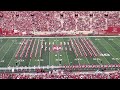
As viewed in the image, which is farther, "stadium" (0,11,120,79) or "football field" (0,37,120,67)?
"football field" (0,37,120,67)

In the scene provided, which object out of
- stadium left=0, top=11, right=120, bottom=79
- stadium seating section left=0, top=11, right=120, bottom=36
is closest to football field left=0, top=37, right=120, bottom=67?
stadium left=0, top=11, right=120, bottom=79

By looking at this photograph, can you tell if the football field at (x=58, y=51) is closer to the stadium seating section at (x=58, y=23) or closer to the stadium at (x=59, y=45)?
the stadium at (x=59, y=45)

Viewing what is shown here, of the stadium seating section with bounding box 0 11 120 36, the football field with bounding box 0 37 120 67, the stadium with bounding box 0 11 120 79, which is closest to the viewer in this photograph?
the stadium with bounding box 0 11 120 79

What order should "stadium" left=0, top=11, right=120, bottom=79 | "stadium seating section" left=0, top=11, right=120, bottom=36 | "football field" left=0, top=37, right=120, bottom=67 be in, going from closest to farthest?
"stadium" left=0, top=11, right=120, bottom=79 < "football field" left=0, top=37, right=120, bottom=67 < "stadium seating section" left=0, top=11, right=120, bottom=36

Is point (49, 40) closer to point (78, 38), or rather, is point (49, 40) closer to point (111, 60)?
point (78, 38)

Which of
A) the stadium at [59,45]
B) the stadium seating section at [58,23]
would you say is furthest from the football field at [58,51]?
the stadium seating section at [58,23]

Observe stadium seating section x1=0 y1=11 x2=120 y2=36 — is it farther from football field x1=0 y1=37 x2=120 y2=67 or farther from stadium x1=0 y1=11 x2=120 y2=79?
football field x1=0 y1=37 x2=120 y2=67

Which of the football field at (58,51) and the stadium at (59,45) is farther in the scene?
the football field at (58,51)

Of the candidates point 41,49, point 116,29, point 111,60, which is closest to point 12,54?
point 41,49
